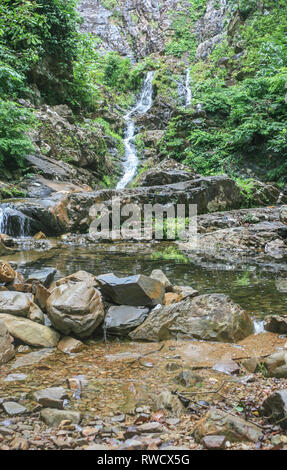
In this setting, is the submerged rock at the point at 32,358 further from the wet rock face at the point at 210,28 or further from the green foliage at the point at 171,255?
the wet rock face at the point at 210,28

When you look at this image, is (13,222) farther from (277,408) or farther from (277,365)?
(277,408)

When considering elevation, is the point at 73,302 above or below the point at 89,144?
below

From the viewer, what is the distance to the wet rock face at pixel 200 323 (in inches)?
127

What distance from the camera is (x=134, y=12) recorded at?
3189 cm

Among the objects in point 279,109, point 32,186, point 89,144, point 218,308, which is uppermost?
point 279,109

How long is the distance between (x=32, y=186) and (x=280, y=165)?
10.5 metres

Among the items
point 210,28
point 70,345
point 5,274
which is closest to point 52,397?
point 70,345

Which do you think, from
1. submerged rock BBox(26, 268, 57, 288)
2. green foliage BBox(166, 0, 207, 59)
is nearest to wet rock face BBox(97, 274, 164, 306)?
submerged rock BBox(26, 268, 57, 288)

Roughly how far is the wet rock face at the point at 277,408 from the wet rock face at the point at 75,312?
1.88m

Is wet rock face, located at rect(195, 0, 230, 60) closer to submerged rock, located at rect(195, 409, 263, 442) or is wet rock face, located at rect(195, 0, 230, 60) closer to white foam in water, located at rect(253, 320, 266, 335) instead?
white foam in water, located at rect(253, 320, 266, 335)

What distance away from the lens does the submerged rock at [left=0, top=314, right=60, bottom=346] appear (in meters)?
2.97

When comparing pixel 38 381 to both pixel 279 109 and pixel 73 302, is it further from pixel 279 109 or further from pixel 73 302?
pixel 279 109

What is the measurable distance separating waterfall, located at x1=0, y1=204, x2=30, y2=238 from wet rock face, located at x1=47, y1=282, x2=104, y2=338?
5.64m
